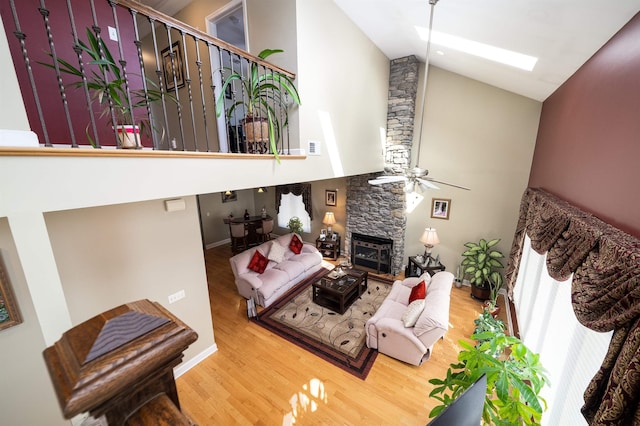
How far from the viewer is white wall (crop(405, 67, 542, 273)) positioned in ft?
14.3

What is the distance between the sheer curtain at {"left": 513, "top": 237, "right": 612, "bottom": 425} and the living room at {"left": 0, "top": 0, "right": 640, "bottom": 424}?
86 centimetres

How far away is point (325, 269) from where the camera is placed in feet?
20.2

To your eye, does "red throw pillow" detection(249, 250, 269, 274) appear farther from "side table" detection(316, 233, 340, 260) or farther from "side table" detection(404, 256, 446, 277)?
"side table" detection(404, 256, 446, 277)

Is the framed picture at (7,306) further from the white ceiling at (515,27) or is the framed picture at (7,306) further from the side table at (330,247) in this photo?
the side table at (330,247)

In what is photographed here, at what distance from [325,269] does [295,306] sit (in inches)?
65.1

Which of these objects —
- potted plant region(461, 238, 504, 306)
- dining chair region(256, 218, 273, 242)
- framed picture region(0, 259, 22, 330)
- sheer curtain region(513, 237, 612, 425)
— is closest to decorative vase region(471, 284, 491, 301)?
potted plant region(461, 238, 504, 306)

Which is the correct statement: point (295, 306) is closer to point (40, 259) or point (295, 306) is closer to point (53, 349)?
point (40, 259)

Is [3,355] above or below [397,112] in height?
below

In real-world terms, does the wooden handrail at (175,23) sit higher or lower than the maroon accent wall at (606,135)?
higher

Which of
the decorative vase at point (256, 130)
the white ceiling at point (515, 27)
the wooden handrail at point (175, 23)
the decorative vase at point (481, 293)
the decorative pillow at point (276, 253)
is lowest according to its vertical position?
the decorative vase at point (481, 293)

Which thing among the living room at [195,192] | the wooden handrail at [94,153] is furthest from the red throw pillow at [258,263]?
the wooden handrail at [94,153]

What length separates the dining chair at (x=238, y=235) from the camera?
728 cm

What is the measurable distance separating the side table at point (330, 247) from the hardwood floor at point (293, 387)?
308cm

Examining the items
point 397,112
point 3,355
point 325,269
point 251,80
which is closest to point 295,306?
point 325,269
